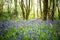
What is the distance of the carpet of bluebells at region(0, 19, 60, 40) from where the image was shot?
2422 millimetres

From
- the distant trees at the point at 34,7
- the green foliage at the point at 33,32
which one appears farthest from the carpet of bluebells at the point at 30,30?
the distant trees at the point at 34,7

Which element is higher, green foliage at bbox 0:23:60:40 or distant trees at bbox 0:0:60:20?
distant trees at bbox 0:0:60:20

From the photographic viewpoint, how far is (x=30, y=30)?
2.50 meters

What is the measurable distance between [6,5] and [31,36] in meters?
0.64

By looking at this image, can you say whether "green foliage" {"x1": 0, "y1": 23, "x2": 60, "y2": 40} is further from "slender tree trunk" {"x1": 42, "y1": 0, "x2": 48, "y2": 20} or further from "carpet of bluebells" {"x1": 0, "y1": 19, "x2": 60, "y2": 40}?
"slender tree trunk" {"x1": 42, "y1": 0, "x2": 48, "y2": 20}

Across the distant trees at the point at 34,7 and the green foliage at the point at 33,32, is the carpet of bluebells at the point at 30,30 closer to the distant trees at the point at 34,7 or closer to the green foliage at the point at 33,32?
the green foliage at the point at 33,32

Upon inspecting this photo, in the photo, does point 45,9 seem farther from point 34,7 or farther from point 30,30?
point 30,30

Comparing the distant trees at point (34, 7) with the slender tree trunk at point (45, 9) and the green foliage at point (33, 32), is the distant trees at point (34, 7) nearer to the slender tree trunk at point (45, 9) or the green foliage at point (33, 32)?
the slender tree trunk at point (45, 9)

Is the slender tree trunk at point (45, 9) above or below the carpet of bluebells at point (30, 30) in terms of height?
above

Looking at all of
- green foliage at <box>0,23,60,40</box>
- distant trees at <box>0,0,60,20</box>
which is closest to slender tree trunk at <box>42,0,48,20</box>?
distant trees at <box>0,0,60,20</box>

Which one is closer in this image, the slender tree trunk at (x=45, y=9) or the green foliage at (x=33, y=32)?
the green foliage at (x=33, y=32)

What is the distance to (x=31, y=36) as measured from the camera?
8.16 ft

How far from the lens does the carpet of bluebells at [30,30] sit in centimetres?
242

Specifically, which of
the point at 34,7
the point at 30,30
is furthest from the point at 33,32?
the point at 34,7
